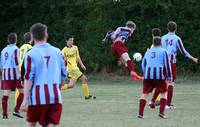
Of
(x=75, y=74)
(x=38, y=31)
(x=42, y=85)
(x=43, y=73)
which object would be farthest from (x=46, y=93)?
(x=75, y=74)

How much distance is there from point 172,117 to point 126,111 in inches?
78.2

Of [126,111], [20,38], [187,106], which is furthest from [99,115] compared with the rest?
[20,38]

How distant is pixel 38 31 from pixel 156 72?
19.8 feet

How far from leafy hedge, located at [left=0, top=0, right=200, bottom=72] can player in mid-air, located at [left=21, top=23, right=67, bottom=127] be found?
2570 cm

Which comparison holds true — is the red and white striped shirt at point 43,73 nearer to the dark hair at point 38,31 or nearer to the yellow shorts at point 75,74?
the dark hair at point 38,31

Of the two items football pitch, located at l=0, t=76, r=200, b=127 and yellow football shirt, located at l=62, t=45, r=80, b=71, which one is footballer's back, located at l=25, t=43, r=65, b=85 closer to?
football pitch, located at l=0, t=76, r=200, b=127

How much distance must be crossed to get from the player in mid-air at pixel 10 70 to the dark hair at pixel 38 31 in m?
6.09

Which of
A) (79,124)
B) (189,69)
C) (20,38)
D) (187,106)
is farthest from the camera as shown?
(20,38)

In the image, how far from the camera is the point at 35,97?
9547mm

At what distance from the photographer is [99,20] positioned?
3688cm

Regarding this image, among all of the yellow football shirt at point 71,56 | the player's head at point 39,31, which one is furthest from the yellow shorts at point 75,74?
the player's head at point 39,31

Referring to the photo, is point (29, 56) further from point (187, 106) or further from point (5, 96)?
point (187, 106)

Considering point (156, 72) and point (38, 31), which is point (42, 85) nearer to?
point (38, 31)

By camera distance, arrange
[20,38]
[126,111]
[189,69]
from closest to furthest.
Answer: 1. [126,111]
2. [189,69]
3. [20,38]
